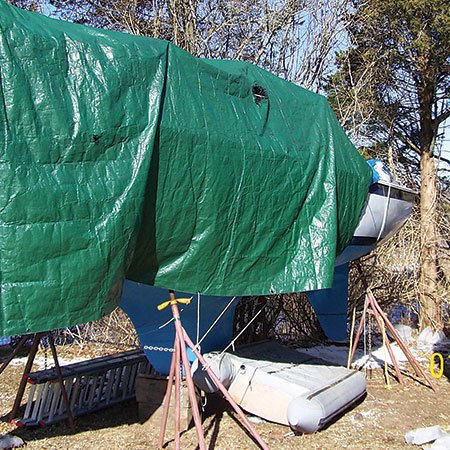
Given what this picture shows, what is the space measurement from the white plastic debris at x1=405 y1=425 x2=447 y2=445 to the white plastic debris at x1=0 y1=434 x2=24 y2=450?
3.53 meters

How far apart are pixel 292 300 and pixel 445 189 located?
3.92 m

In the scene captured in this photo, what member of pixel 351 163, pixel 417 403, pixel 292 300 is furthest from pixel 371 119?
pixel 417 403

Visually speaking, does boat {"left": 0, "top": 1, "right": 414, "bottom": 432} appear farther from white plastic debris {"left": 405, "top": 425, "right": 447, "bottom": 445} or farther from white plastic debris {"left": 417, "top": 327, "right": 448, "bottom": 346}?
white plastic debris {"left": 417, "top": 327, "right": 448, "bottom": 346}

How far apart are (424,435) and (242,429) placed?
5.59 ft

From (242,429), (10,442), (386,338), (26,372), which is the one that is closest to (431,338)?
(386,338)

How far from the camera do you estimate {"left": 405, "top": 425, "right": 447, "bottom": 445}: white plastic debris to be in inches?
196

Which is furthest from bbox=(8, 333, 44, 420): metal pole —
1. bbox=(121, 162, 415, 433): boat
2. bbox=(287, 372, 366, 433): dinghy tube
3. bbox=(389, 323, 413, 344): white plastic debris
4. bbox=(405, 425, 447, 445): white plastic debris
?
bbox=(389, 323, 413, 344): white plastic debris

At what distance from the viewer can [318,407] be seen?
522cm

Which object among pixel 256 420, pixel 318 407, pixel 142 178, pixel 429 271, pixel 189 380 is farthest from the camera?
pixel 429 271

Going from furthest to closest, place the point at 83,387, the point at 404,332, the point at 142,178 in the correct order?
the point at 404,332 → the point at 83,387 → the point at 142,178

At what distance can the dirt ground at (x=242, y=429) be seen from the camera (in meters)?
5.02

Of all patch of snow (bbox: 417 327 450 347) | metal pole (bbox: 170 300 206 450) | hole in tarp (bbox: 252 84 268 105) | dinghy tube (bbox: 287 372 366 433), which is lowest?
patch of snow (bbox: 417 327 450 347)

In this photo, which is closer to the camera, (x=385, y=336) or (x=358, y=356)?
(x=385, y=336)

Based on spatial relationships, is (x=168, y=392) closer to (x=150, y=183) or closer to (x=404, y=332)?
(x=150, y=183)
